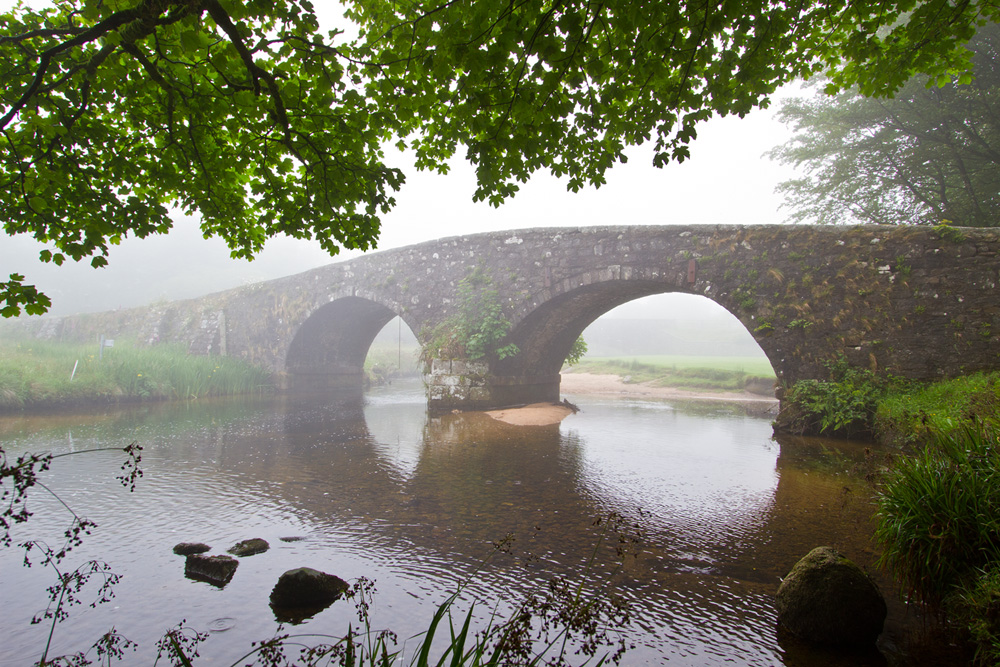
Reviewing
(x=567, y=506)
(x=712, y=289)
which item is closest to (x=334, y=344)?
(x=712, y=289)

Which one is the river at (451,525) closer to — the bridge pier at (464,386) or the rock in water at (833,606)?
the rock in water at (833,606)

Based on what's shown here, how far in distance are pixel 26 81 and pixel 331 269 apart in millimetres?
12945

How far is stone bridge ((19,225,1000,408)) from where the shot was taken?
7.70 m

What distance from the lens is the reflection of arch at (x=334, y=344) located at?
1772 cm

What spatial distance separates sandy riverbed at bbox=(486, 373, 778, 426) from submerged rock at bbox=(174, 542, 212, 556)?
21.8 ft

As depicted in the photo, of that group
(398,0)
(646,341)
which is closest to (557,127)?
(398,0)

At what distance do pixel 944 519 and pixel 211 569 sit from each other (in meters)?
4.44

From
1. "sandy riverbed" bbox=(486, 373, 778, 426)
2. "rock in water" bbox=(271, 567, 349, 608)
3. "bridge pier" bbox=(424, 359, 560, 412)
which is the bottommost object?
"sandy riverbed" bbox=(486, 373, 778, 426)

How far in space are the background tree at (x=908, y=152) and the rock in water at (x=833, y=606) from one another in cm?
1200

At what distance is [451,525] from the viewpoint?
4.43 m

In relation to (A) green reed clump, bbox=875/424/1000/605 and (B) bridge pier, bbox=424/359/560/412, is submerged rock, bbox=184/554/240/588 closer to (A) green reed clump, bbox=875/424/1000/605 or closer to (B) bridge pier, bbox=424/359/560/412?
(A) green reed clump, bbox=875/424/1000/605

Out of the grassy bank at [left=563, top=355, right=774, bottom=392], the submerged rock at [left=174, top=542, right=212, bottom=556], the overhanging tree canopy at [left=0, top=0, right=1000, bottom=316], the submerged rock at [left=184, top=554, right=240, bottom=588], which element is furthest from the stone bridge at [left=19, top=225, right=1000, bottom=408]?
the submerged rock at [left=184, top=554, right=240, bottom=588]

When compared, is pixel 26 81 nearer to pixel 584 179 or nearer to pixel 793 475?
pixel 584 179

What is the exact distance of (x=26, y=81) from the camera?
324cm
